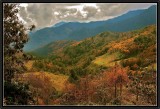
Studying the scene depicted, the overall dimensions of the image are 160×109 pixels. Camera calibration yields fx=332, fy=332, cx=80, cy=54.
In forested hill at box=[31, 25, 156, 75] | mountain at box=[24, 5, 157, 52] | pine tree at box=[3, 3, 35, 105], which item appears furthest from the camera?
forested hill at box=[31, 25, 156, 75]

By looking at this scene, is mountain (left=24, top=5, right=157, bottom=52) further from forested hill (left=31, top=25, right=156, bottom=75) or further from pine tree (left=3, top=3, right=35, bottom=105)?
pine tree (left=3, top=3, right=35, bottom=105)

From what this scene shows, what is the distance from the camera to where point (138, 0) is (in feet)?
29.4

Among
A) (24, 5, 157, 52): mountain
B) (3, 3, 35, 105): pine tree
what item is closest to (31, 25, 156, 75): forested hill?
(24, 5, 157, 52): mountain

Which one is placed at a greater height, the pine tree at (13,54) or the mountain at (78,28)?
the mountain at (78,28)

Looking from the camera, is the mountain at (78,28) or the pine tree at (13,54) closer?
the pine tree at (13,54)

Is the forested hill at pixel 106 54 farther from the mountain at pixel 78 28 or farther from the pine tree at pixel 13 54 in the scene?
the pine tree at pixel 13 54

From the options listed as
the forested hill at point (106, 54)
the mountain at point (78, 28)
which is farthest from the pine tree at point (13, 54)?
the forested hill at point (106, 54)

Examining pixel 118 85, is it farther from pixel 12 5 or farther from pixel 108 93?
pixel 12 5

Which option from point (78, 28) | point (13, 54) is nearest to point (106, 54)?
point (78, 28)

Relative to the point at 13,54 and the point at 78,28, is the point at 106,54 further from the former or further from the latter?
the point at 13,54

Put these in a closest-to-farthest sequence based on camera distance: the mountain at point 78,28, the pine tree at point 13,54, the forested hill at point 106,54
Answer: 1. the pine tree at point 13,54
2. the mountain at point 78,28
3. the forested hill at point 106,54

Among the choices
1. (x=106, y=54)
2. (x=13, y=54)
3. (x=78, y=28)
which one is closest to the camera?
(x=13, y=54)

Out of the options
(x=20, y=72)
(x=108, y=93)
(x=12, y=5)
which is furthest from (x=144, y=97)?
(x=12, y=5)

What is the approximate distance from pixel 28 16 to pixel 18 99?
352 cm
